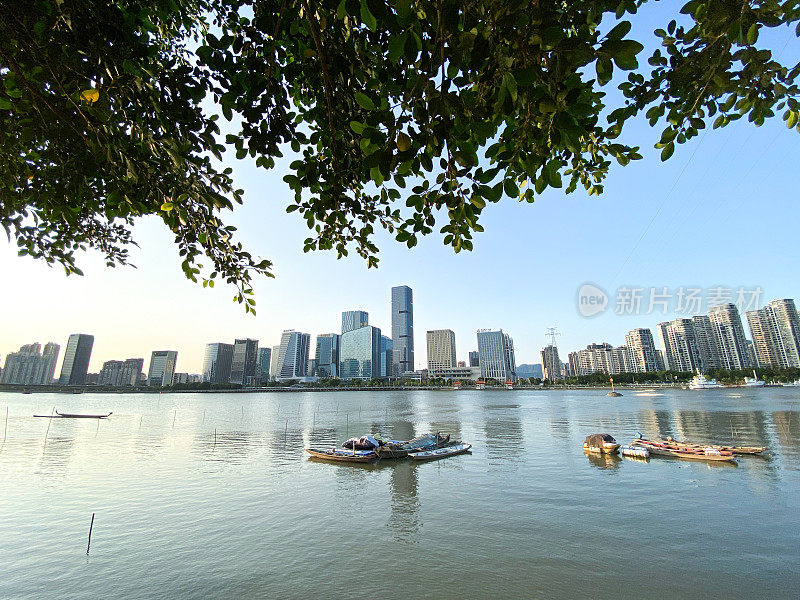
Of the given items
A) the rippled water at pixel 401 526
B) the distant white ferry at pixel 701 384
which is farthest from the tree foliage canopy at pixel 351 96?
the distant white ferry at pixel 701 384

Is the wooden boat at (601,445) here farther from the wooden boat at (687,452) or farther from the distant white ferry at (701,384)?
the distant white ferry at (701,384)

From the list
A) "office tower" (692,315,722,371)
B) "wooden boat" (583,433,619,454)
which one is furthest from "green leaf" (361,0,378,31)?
"office tower" (692,315,722,371)

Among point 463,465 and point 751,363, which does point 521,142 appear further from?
point 751,363

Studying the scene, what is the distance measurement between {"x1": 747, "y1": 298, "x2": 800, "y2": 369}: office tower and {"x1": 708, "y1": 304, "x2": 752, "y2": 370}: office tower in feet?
17.9

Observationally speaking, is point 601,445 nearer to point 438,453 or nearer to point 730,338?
point 438,453

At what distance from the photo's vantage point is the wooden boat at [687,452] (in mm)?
28125

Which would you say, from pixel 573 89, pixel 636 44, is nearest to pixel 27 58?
pixel 573 89

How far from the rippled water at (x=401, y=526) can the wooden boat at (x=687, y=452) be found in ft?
7.08

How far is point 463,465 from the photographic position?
2938cm

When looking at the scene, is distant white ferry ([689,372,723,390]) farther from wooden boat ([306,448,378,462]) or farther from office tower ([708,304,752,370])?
wooden boat ([306,448,378,462])

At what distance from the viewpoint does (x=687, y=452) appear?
29656 mm

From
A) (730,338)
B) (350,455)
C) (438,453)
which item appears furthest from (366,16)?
(730,338)

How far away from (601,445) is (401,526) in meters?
22.2

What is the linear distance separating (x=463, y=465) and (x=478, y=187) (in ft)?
99.9
